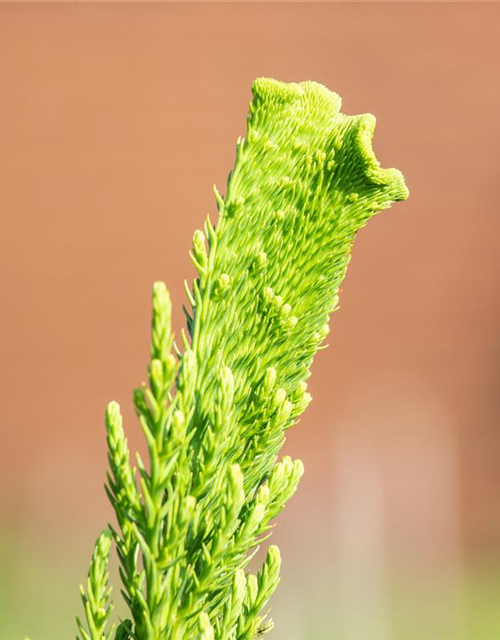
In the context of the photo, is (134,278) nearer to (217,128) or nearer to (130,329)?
(130,329)

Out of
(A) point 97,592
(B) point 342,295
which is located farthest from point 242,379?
(B) point 342,295

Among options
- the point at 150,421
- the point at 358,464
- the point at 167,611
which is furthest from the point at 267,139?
the point at 358,464

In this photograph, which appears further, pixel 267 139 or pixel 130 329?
pixel 130 329

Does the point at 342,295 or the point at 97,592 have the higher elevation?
the point at 342,295

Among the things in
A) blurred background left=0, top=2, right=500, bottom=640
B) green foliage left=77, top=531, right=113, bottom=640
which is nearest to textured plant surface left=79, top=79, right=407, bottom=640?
green foliage left=77, top=531, right=113, bottom=640

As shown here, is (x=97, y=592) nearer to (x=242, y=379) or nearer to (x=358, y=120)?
(x=242, y=379)

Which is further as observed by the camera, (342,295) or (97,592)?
(342,295)
